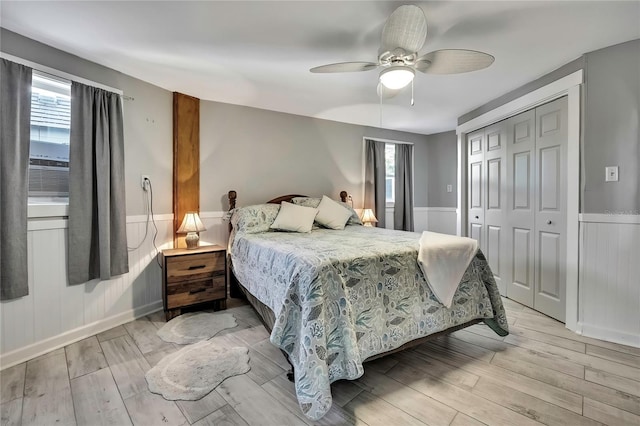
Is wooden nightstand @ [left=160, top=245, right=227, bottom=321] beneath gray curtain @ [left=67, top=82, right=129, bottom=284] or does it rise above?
beneath

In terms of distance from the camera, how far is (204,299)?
9.33 ft

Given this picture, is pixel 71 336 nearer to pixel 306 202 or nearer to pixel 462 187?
pixel 306 202

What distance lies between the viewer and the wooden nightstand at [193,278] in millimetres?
2674

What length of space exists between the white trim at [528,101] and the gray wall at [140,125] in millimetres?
3660

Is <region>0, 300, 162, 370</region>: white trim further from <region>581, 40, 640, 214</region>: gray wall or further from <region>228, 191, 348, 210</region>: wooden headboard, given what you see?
<region>581, 40, 640, 214</region>: gray wall

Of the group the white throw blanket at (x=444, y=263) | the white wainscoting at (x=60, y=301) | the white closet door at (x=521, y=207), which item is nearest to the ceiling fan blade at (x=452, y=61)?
the white throw blanket at (x=444, y=263)

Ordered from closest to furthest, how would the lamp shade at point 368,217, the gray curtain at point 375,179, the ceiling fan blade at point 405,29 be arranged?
1. the ceiling fan blade at point 405,29
2. the lamp shade at point 368,217
3. the gray curtain at point 375,179

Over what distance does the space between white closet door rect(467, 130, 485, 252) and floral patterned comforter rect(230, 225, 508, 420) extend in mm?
1658

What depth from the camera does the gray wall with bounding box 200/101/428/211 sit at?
11.3ft

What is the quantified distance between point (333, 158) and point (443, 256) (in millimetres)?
2717

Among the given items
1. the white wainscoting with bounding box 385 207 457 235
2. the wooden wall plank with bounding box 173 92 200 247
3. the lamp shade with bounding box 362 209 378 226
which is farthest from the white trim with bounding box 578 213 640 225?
the wooden wall plank with bounding box 173 92 200 247

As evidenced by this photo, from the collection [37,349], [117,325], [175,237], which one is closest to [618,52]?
[175,237]

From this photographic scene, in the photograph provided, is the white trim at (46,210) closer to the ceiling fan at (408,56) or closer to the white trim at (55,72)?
the white trim at (55,72)

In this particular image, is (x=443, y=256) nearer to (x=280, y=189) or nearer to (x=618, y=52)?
(x=618, y=52)
